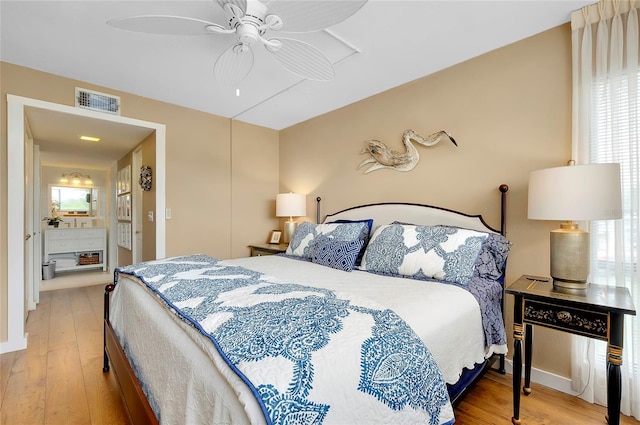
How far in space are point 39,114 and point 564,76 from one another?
4423 millimetres

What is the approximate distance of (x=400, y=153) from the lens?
286 cm

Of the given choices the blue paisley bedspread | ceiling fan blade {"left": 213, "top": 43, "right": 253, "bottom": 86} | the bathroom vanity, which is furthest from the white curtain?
the bathroom vanity

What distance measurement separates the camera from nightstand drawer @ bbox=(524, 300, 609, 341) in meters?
1.42

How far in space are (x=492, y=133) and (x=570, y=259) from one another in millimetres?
1090

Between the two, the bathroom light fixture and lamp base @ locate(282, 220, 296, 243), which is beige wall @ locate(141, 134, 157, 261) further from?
lamp base @ locate(282, 220, 296, 243)

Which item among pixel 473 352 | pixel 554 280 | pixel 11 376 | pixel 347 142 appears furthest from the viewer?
pixel 347 142

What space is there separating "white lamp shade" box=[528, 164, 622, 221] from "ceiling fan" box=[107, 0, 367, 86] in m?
1.38

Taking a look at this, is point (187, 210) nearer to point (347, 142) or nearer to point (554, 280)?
point (347, 142)

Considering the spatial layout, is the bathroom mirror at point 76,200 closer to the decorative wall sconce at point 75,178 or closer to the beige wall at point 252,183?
the decorative wall sconce at point 75,178

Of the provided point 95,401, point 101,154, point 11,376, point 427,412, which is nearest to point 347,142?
point 427,412

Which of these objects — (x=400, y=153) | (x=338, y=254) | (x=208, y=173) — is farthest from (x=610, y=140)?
(x=208, y=173)

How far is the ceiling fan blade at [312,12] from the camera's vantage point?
135 cm

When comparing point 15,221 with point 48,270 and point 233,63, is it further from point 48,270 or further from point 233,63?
point 48,270

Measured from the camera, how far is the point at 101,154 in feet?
16.2
